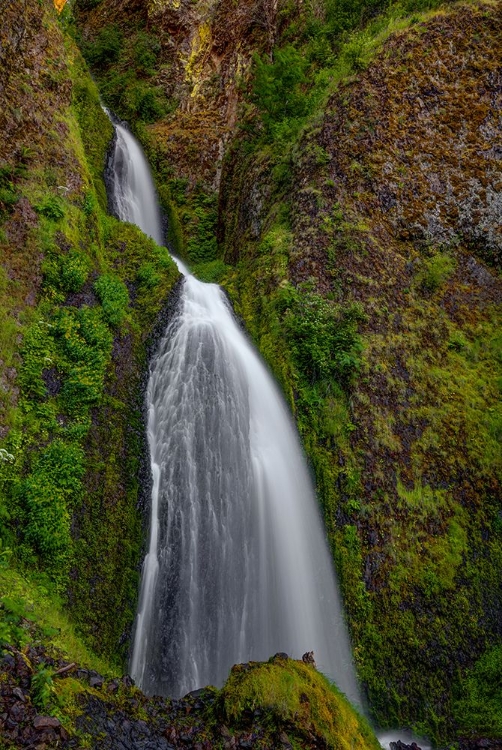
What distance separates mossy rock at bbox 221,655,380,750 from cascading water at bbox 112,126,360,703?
2137mm

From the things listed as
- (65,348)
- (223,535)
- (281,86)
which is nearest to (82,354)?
(65,348)

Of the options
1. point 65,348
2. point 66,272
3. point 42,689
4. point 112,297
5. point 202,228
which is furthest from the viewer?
point 202,228

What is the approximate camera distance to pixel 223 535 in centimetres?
794

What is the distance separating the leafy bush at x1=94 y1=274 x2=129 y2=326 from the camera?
930 cm

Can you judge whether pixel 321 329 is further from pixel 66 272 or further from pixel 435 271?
pixel 66 272

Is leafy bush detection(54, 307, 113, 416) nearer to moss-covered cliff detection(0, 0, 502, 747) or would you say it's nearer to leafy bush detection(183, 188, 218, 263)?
moss-covered cliff detection(0, 0, 502, 747)

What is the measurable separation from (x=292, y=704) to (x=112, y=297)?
7.84 metres

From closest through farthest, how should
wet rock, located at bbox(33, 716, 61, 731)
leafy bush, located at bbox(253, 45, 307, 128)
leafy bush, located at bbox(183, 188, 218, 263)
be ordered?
wet rock, located at bbox(33, 716, 61, 731) → leafy bush, located at bbox(253, 45, 307, 128) → leafy bush, located at bbox(183, 188, 218, 263)

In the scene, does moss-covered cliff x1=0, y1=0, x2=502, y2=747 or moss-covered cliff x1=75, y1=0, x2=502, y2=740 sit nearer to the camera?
moss-covered cliff x1=0, y1=0, x2=502, y2=747

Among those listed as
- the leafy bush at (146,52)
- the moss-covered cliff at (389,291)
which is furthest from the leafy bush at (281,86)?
the leafy bush at (146,52)

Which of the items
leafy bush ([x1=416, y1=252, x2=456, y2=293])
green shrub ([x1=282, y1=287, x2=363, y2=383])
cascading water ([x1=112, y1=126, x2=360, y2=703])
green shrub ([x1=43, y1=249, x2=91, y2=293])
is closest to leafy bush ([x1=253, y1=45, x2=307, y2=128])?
leafy bush ([x1=416, y1=252, x2=456, y2=293])

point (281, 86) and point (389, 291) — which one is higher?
point (281, 86)

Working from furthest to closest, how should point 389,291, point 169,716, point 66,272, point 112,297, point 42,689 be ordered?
point 389,291
point 112,297
point 66,272
point 169,716
point 42,689

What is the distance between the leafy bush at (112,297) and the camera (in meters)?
9.30
